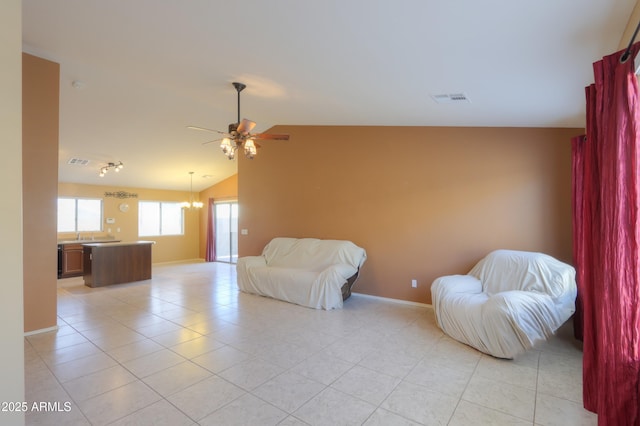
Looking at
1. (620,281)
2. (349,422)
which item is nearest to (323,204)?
(349,422)

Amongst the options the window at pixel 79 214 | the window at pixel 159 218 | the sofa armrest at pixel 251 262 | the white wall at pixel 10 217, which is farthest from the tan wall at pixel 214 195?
the white wall at pixel 10 217

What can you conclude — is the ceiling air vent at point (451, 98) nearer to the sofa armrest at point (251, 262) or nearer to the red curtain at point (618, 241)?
the red curtain at point (618, 241)

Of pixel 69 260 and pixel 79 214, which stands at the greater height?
pixel 79 214

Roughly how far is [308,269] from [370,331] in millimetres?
1876

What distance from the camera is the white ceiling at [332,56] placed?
1.97m

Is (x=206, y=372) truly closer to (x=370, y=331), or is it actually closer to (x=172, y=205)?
(x=370, y=331)

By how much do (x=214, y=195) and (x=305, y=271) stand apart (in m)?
6.13

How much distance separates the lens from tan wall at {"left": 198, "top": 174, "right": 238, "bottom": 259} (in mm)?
9742

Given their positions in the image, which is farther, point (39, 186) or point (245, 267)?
point (245, 267)

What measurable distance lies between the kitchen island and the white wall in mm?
5928

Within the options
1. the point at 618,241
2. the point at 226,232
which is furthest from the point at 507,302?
A: the point at 226,232

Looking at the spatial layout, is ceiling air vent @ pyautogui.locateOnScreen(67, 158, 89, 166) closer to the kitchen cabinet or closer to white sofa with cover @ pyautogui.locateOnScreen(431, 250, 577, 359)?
the kitchen cabinet

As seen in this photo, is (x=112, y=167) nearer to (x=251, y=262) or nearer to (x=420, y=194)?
(x=251, y=262)

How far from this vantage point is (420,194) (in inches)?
199
